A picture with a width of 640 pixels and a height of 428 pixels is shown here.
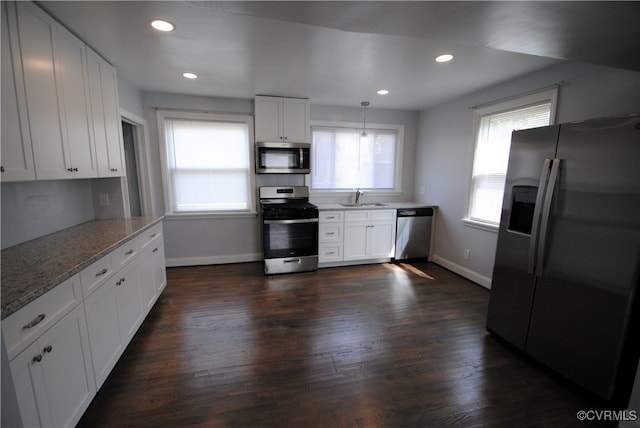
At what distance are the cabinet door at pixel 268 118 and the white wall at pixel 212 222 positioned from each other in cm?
25

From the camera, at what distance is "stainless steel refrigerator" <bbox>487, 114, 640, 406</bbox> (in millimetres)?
1540

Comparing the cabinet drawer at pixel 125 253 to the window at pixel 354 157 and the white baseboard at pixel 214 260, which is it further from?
the window at pixel 354 157

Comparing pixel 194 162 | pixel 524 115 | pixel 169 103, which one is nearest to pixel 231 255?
pixel 194 162

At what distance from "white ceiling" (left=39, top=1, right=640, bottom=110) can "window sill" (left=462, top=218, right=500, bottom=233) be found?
166 cm

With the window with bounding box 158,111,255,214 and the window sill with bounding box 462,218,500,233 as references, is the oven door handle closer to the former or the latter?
the window with bounding box 158,111,255,214

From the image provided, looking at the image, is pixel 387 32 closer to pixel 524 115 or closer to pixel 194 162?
pixel 524 115

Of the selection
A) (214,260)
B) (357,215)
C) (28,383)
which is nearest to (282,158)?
(357,215)

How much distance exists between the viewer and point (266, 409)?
1.64 metres

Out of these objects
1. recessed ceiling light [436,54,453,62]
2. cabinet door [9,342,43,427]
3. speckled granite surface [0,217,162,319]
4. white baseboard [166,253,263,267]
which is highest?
recessed ceiling light [436,54,453,62]

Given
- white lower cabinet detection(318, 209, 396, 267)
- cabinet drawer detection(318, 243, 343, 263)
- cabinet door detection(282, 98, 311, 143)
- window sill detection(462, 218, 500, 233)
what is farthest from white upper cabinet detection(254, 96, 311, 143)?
window sill detection(462, 218, 500, 233)

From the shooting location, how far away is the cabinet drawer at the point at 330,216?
3.90 meters

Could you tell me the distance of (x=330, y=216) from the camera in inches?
155

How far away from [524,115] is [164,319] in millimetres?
4288

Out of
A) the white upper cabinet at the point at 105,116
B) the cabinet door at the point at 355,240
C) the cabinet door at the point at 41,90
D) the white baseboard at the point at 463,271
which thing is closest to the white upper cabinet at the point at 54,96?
the cabinet door at the point at 41,90
